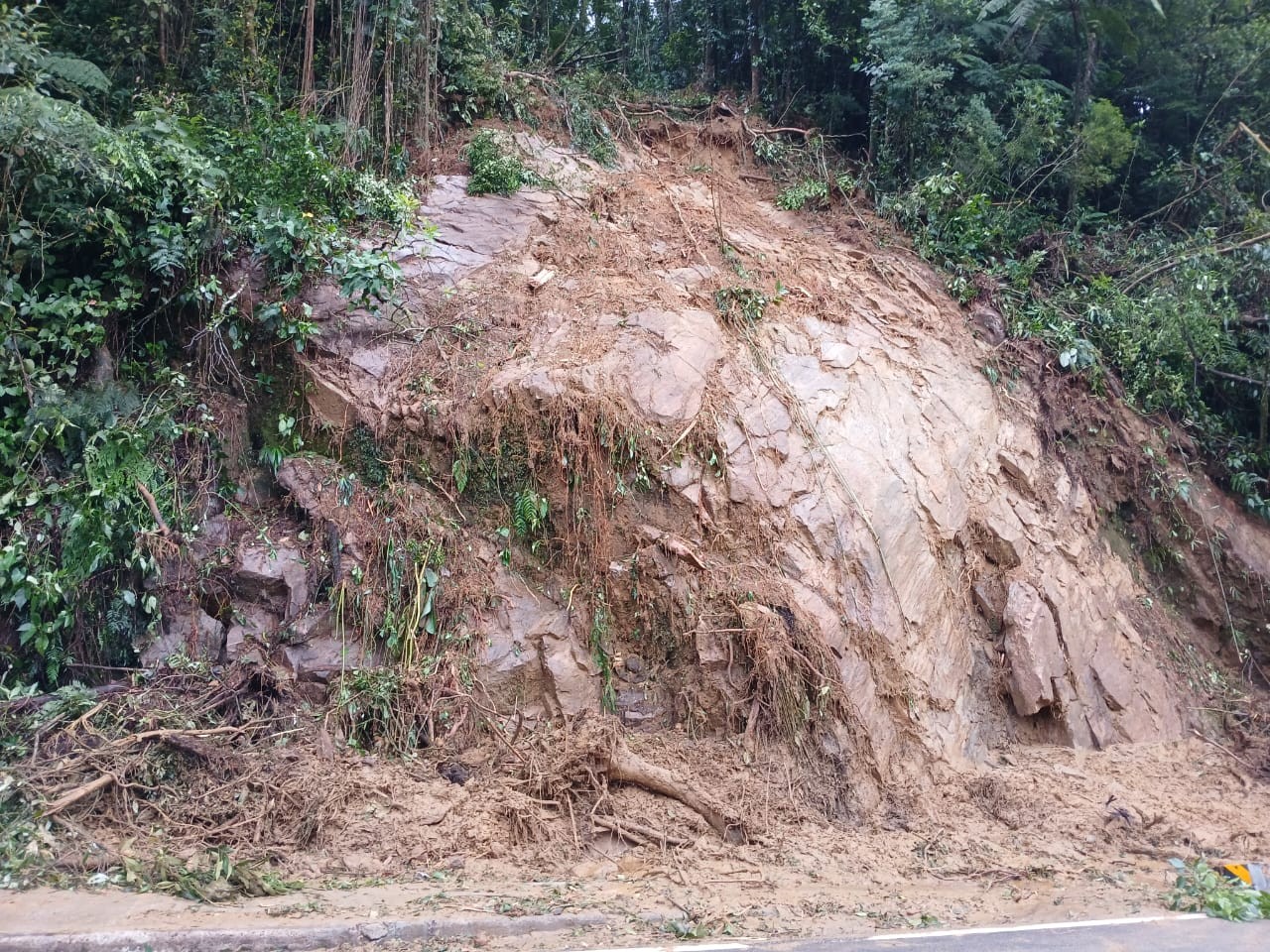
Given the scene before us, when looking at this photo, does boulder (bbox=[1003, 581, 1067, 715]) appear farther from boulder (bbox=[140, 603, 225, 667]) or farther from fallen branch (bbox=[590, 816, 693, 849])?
boulder (bbox=[140, 603, 225, 667])

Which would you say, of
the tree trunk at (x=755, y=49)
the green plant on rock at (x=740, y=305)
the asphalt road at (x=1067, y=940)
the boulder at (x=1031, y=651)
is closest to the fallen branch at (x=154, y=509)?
the asphalt road at (x=1067, y=940)

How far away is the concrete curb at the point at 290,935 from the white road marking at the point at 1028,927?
1899 mm

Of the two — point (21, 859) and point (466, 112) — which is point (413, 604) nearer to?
point (21, 859)

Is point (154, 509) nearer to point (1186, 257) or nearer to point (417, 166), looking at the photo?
point (417, 166)

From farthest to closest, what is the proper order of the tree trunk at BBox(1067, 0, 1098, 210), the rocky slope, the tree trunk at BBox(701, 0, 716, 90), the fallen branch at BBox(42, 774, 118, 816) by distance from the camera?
the tree trunk at BBox(701, 0, 716, 90)
the tree trunk at BBox(1067, 0, 1098, 210)
the rocky slope
the fallen branch at BBox(42, 774, 118, 816)

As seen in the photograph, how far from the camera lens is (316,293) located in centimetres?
877

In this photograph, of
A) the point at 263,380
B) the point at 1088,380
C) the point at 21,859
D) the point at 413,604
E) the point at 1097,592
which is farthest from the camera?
the point at 1088,380

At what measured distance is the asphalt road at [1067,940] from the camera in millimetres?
5703

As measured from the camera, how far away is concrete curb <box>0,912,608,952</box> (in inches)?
199

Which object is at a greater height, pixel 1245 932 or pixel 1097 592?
pixel 1097 592

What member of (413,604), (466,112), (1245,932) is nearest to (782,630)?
(413,604)

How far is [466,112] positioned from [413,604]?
6431 mm

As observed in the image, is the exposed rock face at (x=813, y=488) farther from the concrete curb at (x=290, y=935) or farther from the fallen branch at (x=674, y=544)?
the concrete curb at (x=290, y=935)

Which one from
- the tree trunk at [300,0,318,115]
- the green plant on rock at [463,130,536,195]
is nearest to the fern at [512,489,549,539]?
the green plant on rock at [463,130,536,195]
